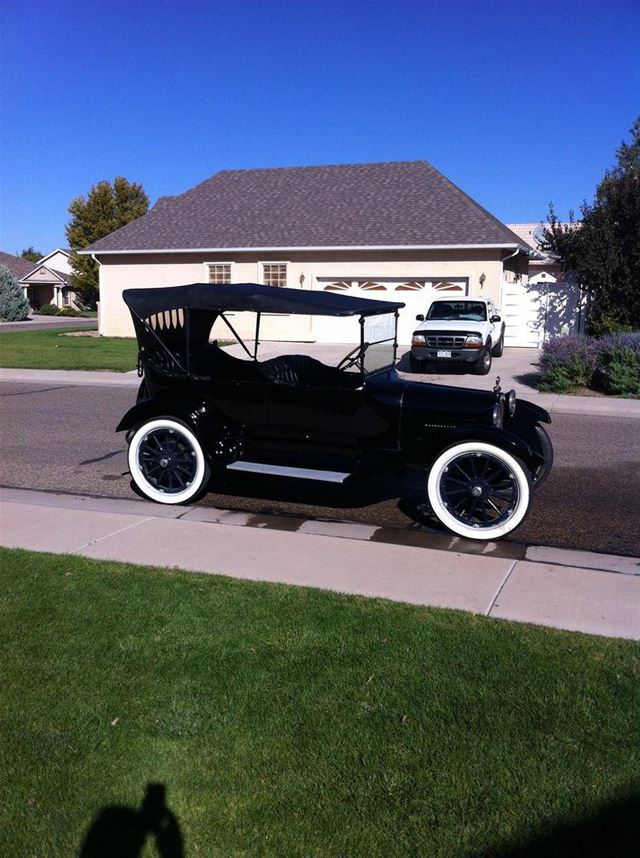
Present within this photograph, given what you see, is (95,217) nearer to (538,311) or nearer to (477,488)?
(538,311)

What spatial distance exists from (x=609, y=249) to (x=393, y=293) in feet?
21.9

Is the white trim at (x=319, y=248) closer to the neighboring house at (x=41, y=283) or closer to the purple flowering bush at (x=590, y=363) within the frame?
the purple flowering bush at (x=590, y=363)

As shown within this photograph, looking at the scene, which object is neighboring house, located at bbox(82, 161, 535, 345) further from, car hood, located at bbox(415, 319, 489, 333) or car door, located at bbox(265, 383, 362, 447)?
car door, located at bbox(265, 383, 362, 447)

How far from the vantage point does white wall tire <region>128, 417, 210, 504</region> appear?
7.29 metres

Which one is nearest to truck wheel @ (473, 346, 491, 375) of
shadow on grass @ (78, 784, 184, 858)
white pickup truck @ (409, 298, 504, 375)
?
white pickup truck @ (409, 298, 504, 375)

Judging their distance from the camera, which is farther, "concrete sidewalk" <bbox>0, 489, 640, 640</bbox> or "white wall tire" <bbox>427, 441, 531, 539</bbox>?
"white wall tire" <bbox>427, 441, 531, 539</bbox>

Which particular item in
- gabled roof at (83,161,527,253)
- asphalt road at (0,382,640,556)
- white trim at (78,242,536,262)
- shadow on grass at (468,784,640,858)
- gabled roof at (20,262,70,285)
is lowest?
asphalt road at (0,382,640,556)

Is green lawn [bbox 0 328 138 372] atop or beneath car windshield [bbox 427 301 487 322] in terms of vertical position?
beneath

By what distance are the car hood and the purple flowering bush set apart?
2.39m

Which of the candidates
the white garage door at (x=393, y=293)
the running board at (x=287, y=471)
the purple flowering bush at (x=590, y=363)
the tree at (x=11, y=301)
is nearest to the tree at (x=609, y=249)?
the white garage door at (x=393, y=293)

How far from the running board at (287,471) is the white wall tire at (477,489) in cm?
78

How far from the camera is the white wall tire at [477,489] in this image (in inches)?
248

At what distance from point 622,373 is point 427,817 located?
45.6ft

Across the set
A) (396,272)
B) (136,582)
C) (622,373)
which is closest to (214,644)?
(136,582)
